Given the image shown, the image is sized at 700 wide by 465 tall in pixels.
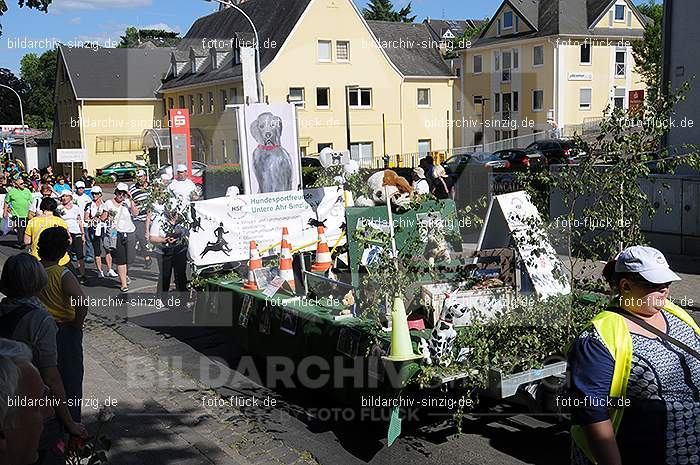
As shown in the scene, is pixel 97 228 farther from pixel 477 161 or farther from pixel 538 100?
pixel 538 100

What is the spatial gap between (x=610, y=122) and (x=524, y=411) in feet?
8.60

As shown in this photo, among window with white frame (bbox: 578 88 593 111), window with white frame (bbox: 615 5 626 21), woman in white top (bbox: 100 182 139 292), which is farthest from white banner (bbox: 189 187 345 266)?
window with white frame (bbox: 615 5 626 21)

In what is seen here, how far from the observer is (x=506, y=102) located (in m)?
57.9

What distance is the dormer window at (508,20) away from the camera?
186 ft

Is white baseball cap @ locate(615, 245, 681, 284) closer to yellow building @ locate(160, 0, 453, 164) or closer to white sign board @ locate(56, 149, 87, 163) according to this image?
white sign board @ locate(56, 149, 87, 163)

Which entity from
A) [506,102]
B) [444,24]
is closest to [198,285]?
[506,102]

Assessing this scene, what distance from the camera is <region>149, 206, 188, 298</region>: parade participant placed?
11.6m

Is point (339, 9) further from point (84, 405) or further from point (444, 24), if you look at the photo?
point (444, 24)

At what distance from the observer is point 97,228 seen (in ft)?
51.5

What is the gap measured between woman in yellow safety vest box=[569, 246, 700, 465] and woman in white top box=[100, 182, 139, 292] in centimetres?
1115

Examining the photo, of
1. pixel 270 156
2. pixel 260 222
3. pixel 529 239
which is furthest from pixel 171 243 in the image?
pixel 529 239

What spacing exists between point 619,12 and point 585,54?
4.77 metres

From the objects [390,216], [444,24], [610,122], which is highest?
[444,24]

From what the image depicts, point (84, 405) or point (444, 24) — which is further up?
point (444, 24)
